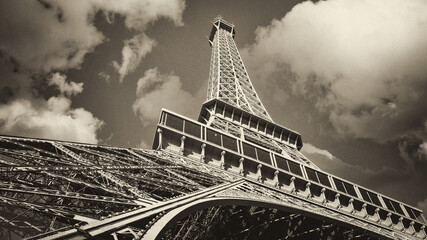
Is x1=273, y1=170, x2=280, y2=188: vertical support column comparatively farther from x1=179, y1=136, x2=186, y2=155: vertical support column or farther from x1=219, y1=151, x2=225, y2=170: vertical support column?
x1=179, y1=136, x2=186, y2=155: vertical support column

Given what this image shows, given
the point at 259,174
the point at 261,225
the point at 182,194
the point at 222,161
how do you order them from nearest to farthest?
the point at 182,194 → the point at 261,225 → the point at 222,161 → the point at 259,174

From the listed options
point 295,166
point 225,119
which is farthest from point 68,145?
point 225,119

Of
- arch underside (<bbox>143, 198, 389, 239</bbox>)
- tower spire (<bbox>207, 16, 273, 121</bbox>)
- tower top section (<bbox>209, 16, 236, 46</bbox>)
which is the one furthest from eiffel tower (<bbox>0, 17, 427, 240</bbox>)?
tower top section (<bbox>209, 16, 236, 46</bbox>)

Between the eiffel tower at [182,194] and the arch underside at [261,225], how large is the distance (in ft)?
0.17

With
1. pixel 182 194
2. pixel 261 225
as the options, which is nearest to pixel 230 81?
pixel 261 225

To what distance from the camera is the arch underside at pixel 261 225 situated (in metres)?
12.8

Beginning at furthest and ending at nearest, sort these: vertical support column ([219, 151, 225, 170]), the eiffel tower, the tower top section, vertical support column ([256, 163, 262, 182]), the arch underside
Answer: the tower top section, vertical support column ([256, 163, 262, 182]), vertical support column ([219, 151, 225, 170]), the arch underside, the eiffel tower

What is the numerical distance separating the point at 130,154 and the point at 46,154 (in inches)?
157

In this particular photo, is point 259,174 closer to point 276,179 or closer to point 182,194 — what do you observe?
point 276,179

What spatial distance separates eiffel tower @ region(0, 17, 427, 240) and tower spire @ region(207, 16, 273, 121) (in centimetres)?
1003

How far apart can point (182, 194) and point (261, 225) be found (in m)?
7.18

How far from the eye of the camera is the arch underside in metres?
12.8

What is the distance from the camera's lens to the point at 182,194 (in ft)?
29.4

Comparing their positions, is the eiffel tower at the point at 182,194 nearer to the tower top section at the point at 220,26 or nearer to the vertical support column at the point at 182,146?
the vertical support column at the point at 182,146
